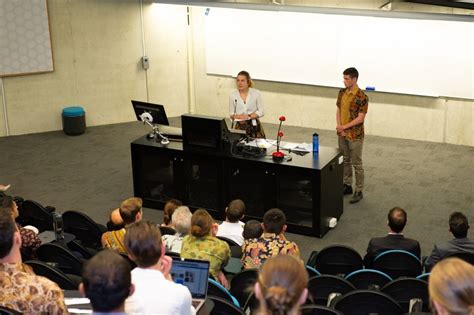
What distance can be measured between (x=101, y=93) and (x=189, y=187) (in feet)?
15.4

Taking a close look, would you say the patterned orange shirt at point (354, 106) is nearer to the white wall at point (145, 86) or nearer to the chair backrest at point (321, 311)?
the white wall at point (145, 86)

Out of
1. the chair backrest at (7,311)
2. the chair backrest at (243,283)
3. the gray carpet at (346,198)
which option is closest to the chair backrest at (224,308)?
the chair backrest at (243,283)

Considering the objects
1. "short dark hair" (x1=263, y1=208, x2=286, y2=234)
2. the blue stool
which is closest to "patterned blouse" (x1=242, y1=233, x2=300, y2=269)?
"short dark hair" (x1=263, y1=208, x2=286, y2=234)

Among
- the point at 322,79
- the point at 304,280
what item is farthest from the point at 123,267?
the point at 322,79

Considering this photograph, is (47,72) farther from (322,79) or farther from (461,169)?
(461,169)

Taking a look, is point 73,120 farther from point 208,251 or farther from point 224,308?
point 224,308

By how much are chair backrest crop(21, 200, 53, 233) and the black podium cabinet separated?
2055 millimetres

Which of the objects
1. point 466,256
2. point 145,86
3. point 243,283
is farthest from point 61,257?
point 145,86

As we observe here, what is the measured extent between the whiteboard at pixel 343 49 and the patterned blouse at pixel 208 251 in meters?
6.59

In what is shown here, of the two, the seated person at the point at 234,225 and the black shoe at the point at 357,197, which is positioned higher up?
the seated person at the point at 234,225

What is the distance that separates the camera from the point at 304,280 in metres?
2.66

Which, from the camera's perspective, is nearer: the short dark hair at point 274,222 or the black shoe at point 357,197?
the short dark hair at point 274,222

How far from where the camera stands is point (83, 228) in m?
6.77

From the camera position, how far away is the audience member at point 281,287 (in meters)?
2.58
